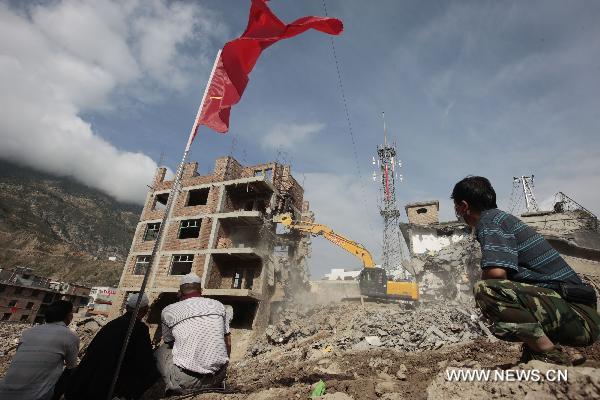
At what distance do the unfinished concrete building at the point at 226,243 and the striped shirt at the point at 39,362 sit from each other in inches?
584

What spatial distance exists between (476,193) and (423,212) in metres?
21.4

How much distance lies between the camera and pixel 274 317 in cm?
2064

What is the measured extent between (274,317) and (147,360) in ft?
60.6

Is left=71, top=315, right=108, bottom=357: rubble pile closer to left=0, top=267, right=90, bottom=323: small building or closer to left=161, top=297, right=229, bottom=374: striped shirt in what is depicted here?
left=161, top=297, right=229, bottom=374: striped shirt

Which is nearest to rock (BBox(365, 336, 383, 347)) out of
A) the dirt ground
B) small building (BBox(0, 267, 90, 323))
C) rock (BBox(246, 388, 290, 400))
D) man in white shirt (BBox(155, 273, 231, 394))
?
the dirt ground

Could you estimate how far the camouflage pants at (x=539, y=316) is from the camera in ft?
7.00

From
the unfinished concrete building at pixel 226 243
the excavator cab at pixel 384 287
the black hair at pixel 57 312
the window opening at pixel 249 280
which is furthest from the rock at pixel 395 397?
the window opening at pixel 249 280

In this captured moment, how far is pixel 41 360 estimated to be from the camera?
3.26 meters

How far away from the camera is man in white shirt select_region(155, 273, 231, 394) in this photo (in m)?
3.06

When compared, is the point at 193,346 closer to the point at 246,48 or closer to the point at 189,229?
the point at 246,48

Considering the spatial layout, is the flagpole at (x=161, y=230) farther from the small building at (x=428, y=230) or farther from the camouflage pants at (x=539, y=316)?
the small building at (x=428, y=230)

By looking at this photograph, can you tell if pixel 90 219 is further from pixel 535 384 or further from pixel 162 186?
pixel 535 384

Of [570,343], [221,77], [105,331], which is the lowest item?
[105,331]

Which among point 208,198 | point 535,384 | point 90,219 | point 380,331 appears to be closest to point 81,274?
point 90,219
